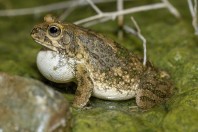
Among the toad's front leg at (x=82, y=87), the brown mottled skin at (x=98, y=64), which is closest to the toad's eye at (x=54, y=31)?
the brown mottled skin at (x=98, y=64)

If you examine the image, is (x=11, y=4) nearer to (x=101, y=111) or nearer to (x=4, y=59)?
(x=4, y=59)

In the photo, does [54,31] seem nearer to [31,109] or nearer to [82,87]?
[82,87]

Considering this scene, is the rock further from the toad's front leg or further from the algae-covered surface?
the toad's front leg

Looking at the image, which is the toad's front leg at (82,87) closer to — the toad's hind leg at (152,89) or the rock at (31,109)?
the toad's hind leg at (152,89)

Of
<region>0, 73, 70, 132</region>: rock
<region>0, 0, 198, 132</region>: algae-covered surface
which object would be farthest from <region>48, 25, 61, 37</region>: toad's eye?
<region>0, 73, 70, 132</region>: rock

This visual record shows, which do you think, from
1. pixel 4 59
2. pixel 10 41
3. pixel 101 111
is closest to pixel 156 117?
pixel 101 111

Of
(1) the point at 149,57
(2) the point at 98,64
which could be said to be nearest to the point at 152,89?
(2) the point at 98,64
